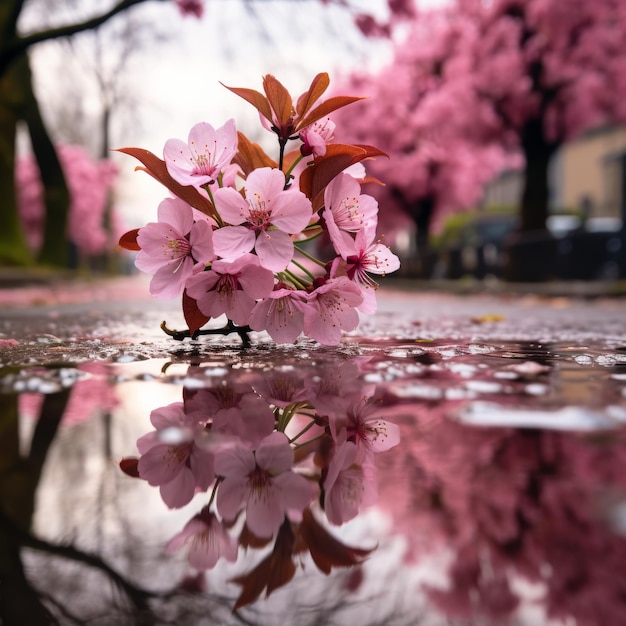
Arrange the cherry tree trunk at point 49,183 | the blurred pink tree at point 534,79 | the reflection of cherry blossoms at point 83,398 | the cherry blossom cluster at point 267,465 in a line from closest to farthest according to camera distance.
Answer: the cherry blossom cluster at point 267,465 < the reflection of cherry blossoms at point 83,398 < the blurred pink tree at point 534,79 < the cherry tree trunk at point 49,183

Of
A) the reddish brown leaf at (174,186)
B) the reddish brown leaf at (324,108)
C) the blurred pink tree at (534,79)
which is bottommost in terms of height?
the reddish brown leaf at (174,186)

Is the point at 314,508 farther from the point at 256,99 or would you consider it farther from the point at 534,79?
the point at 534,79

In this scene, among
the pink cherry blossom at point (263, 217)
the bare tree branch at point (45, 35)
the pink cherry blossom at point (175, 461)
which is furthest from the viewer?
the bare tree branch at point (45, 35)

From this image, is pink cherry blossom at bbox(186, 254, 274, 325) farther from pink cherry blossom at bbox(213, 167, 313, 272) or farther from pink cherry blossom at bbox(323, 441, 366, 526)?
pink cherry blossom at bbox(323, 441, 366, 526)

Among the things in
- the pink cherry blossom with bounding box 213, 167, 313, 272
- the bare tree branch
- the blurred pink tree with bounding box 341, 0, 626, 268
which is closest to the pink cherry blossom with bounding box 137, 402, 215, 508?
the pink cherry blossom with bounding box 213, 167, 313, 272

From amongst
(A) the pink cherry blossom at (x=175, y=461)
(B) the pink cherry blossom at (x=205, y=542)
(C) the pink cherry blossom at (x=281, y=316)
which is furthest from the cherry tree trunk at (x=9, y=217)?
(B) the pink cherry blossom at (x=205, y=542)

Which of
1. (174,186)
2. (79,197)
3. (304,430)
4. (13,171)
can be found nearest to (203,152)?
(174,186)

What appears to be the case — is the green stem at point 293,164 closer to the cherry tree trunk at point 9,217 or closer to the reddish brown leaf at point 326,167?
the reddish brown leaf at point 326,167
